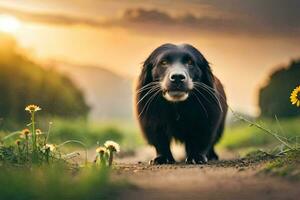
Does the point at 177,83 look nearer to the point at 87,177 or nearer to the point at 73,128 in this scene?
the point at 87,177

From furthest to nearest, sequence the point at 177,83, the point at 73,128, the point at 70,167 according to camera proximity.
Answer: the point at 73,128 → the point at 177,83 → the point at 70,167

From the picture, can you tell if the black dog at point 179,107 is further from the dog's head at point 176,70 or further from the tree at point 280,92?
the tree at point 280,92

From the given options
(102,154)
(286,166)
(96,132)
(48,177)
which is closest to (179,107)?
(102,154)

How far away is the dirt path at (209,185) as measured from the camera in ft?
14.8

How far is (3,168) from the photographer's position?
4.88 m

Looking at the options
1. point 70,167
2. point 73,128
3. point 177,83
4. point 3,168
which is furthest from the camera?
point 73,128

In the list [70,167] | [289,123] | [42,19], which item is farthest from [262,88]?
[70,167]

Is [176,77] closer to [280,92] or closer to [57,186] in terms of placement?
[280,92]

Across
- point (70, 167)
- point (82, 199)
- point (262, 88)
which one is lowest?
point (82, 199)

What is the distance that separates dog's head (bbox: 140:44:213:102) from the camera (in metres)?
5.91

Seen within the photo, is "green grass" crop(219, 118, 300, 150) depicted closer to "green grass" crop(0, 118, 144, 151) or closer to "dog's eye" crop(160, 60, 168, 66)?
"green grass" crop(0, 118, 144, 151)

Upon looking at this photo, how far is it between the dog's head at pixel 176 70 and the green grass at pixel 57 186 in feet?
4.71

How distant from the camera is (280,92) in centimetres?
691

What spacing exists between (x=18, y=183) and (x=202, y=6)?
7.03ft
